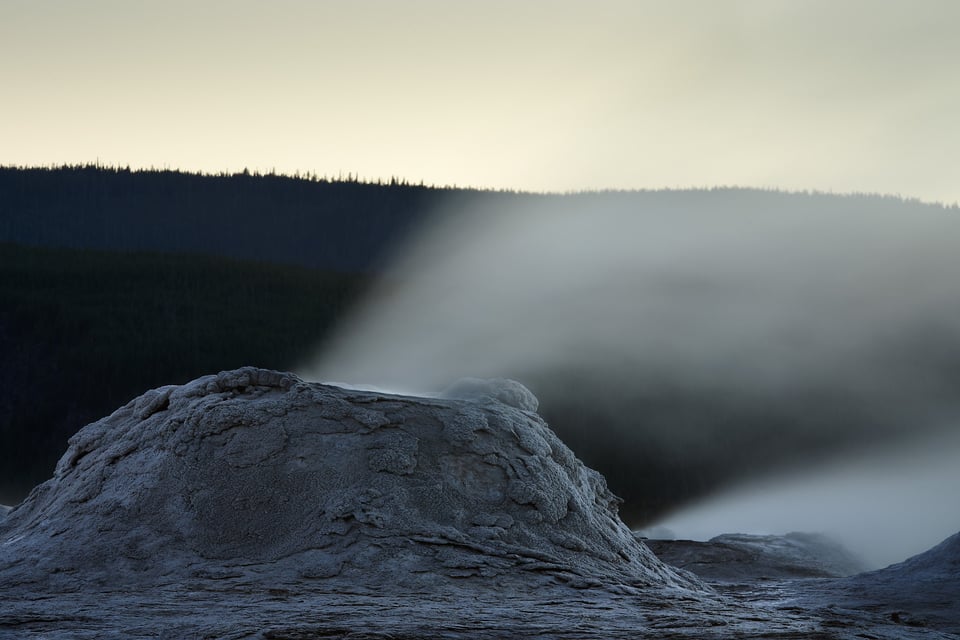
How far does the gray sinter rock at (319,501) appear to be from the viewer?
35.7 ft

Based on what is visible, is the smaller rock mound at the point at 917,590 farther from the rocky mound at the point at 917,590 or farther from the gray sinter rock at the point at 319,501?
the gray sinter rock at the point at 319,501

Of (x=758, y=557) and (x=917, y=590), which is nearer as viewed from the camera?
(x=917, y=590)

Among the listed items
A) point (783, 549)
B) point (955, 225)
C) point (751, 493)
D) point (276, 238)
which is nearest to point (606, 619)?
point (783, 549)

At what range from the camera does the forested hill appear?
67.8 metres

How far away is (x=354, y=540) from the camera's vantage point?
1104cm

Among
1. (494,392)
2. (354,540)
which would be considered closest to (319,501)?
(354,540)

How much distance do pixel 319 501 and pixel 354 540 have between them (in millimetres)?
712

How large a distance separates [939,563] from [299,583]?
783cm

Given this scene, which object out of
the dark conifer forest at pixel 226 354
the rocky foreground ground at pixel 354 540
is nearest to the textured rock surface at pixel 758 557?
the rocky foreground ground at pixel 354 540

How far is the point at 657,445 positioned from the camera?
48.3m

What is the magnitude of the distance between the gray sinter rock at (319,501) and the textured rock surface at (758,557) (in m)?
4.32

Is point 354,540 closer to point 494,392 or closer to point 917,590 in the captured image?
point 494,392

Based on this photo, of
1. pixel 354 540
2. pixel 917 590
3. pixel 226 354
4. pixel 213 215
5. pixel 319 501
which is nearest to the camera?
pixel 354 540

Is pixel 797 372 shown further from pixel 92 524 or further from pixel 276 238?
pixel 92 524
